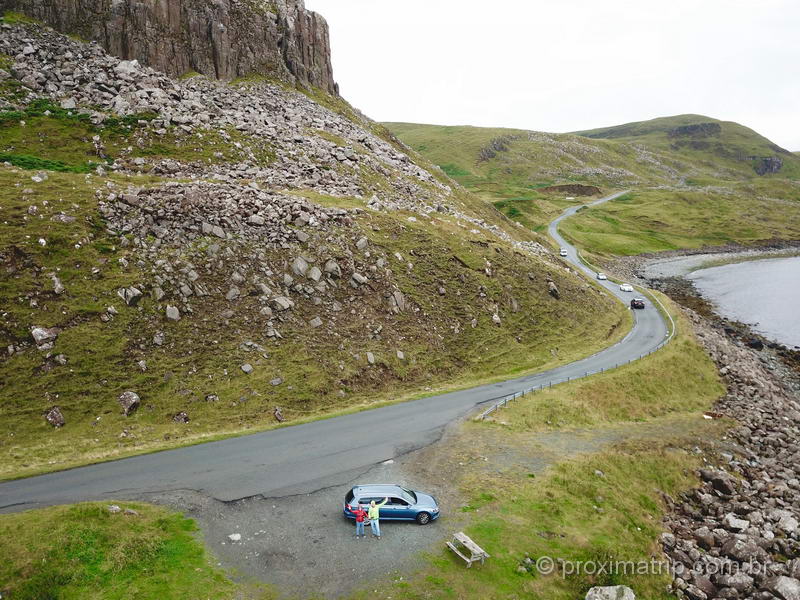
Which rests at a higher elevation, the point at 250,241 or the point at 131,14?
the point at 131,14

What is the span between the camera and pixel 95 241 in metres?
38.7

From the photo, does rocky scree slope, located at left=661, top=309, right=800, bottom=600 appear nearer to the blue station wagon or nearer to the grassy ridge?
the blue station wagon

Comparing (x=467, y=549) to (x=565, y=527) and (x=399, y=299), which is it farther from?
(x=399, y=299)

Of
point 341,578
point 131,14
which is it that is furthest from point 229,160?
point 341,578

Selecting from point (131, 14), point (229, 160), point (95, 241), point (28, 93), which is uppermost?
point (131, 14)

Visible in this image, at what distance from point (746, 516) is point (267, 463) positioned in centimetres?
2852

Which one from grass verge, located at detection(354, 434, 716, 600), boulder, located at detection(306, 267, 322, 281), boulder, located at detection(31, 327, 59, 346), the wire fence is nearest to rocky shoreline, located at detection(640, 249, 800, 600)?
grass verge, located at detection(354, 434, 716, 600)

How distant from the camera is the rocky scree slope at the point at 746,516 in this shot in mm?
22203

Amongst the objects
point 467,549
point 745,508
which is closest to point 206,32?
point 467,549

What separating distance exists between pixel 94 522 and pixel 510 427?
25395 millimetres

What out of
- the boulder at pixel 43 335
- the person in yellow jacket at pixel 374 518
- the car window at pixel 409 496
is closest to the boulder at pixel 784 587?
the car window at pixel 409 496

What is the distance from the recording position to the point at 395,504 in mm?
21953

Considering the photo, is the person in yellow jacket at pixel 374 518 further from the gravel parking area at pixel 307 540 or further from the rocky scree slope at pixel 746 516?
the rocky scree slope at pixel 746 516

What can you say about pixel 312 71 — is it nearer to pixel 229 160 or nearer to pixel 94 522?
pixel 229 160
